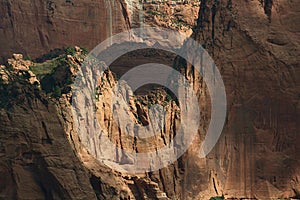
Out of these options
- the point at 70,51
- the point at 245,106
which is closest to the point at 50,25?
the point at 70,51

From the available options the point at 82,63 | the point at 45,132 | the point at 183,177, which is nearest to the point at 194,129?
the point at 183,177

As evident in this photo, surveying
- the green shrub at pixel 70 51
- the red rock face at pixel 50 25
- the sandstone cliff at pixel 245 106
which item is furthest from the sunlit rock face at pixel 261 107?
the red rock face at pixel 50 25

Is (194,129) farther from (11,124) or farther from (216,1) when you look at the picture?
(11,124)

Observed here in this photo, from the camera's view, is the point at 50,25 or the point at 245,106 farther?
the point at 50,25

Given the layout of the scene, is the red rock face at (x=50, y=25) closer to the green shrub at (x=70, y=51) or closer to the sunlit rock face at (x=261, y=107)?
the green shrub at (x=70, y=51)

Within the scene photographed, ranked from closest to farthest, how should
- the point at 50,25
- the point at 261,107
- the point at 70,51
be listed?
the point at 261,107 → the point at 70,51 → the point at 50,25

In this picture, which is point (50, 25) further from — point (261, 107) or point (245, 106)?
point (261, 107)

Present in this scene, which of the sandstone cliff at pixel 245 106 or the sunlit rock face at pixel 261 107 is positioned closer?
the sandstone cliff at pixel 245 106

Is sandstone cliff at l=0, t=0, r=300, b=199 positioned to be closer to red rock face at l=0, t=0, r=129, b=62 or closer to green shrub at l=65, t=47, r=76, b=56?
green shrub at l=65, t=47, r=76, b=56
